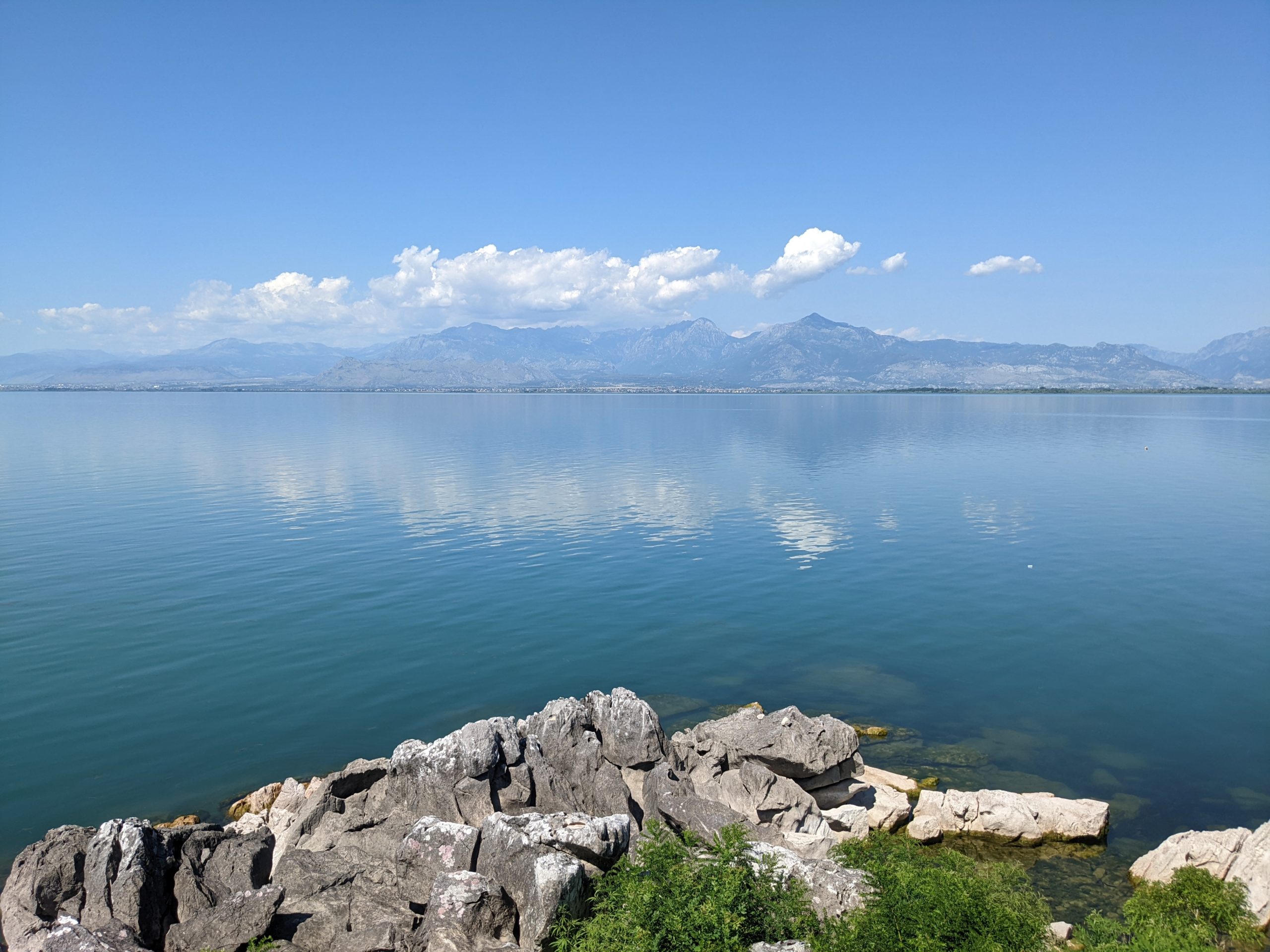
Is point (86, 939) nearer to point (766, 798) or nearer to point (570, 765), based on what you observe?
point (570, 765)

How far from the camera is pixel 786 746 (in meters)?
25.1

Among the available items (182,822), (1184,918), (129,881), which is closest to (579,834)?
(129,881)

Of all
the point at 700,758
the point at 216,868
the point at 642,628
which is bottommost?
the point at 642,628

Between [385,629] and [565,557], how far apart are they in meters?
16.3

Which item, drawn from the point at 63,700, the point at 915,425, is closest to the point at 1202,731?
the point at 63,700

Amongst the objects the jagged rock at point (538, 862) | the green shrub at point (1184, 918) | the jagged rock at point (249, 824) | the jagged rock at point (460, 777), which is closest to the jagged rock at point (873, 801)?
the green shrub at point (1184, 918)

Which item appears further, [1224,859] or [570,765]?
[570,765]

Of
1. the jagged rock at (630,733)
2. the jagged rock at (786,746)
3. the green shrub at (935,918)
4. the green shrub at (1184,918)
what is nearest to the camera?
the green shrub at (935,918)

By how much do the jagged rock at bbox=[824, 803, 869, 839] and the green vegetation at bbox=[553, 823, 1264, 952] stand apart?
3553 mm

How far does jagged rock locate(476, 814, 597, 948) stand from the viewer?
55.1ft

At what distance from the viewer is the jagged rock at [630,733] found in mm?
25219

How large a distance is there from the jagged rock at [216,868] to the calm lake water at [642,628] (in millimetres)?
6529

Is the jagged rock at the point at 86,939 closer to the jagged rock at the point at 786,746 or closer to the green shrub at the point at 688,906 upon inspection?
the green shrub at the point at 688,906

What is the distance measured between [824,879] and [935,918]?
270 centimetres
